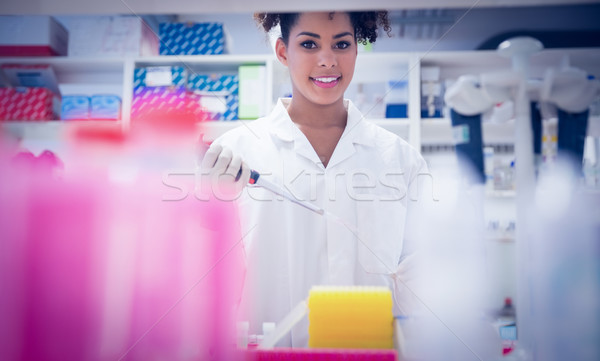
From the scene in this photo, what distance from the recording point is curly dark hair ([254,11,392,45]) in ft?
3.06

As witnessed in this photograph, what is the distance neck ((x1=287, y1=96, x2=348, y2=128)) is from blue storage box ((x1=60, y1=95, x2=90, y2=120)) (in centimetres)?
188

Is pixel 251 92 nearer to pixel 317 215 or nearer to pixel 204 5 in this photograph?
pixel 317 215

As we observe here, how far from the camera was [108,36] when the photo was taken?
279 centimetres

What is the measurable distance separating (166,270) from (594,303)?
1.67 feet

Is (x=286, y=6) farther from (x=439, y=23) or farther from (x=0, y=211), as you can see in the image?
(x=439, y=23)

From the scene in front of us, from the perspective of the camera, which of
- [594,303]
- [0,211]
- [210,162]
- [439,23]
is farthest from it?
[439,23]

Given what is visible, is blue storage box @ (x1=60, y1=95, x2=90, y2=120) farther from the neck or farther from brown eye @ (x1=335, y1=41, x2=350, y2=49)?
brown eye @ (x1=335, y1=41, x2=350, y2=49)

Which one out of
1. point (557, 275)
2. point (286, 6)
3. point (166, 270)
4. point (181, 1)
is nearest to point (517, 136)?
point (557, 275)

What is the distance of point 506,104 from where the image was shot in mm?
456

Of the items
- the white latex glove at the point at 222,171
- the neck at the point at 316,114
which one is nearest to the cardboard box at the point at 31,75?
the neck at the point at 316,114

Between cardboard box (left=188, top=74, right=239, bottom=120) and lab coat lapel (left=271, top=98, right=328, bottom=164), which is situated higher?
cardboard box (left=188, top=74, right=239, bottom=120)

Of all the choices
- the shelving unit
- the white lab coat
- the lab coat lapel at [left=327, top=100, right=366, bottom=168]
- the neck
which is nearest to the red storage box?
the shelving unit

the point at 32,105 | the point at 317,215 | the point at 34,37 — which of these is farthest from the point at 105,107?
the point at 317,215

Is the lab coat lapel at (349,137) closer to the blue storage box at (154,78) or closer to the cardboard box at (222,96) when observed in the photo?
the cardboard box at (222,96)
